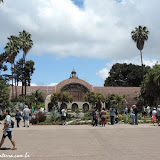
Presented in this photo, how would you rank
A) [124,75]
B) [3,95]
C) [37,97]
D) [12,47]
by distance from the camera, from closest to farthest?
[3,95] < [12,47] < [37,97] < [124,75]

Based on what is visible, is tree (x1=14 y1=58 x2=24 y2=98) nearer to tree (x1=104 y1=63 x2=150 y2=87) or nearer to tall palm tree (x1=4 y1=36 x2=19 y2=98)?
tall palm tree (x1=4 y1=36 x2=19 y2=98)

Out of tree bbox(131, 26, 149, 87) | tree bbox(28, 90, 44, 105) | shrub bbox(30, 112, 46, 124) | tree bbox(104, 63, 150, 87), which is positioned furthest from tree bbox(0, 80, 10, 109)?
tree bbox(104, 63, 150, 87)

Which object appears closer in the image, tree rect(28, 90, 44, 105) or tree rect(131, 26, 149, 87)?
tree rect(131, 26, 149, 87)

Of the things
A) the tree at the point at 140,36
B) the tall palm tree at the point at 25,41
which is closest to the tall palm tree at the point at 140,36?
the tree at the point at 140,36

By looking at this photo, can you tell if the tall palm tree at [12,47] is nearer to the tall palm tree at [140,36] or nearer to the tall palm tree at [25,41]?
the tall palm tree at [25,41]

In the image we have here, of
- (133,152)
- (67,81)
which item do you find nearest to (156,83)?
(133,152)

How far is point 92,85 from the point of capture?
5847 cm

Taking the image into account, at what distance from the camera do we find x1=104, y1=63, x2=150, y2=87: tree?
2921 inches

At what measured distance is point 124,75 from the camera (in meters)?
77.9

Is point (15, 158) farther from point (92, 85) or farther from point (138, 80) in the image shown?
point (138, 80)

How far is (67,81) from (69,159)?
4934 centimetres

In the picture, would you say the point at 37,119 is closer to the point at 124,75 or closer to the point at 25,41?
the point at 25,41

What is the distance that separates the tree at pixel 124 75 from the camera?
74188mm

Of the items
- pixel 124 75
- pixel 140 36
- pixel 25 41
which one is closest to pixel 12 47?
pixel 25 41
